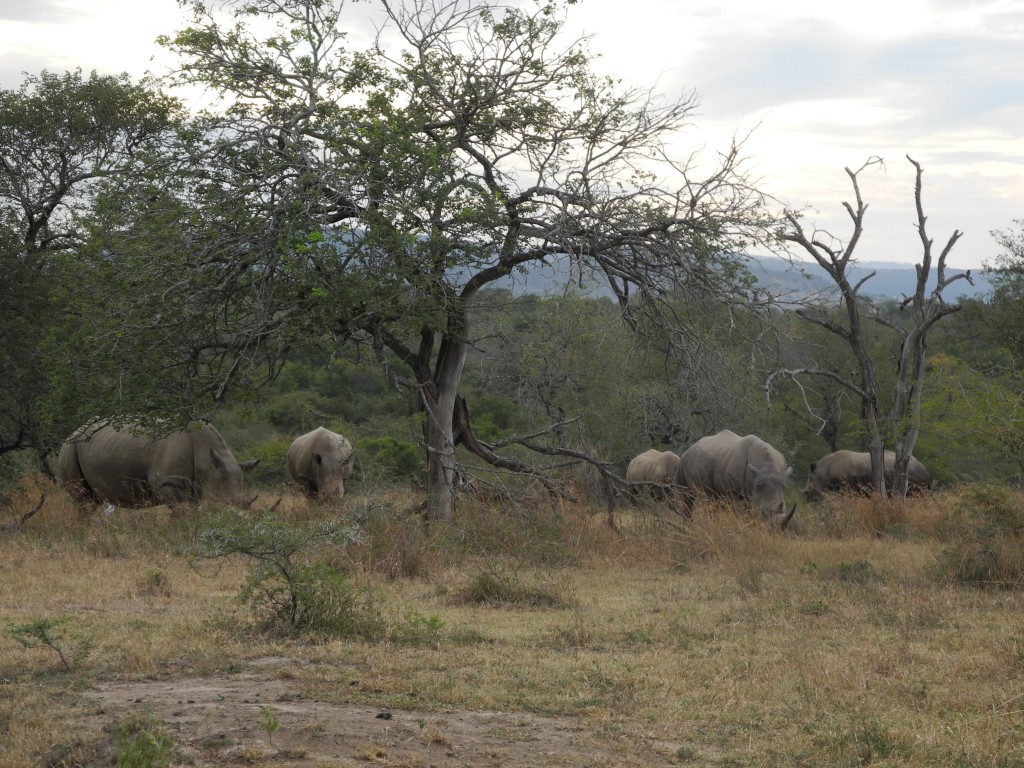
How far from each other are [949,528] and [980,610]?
4435 millimetres

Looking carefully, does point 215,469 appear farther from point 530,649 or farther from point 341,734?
point 341,734

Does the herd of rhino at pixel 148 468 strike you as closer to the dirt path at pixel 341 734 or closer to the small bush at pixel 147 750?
the dirt path at pixel 341 734

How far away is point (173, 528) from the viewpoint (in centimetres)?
1350

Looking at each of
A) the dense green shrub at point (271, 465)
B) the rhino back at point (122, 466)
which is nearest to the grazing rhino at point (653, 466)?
the dense green shrub at point (271, 465)

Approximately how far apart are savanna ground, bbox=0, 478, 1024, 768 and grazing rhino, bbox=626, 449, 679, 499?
9548 millimetres

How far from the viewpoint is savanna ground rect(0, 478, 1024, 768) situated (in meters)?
5.62

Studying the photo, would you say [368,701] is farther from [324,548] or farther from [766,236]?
[766,236]

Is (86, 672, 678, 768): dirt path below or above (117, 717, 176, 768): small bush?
below

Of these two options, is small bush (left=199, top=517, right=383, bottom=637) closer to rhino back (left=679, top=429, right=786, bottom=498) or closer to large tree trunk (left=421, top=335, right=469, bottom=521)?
large tree trunk (left=421, top=335, right=469, bottom=521)

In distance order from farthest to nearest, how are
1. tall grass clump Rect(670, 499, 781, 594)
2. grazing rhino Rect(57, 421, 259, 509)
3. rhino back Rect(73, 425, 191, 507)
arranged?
rhino back Rect(73, 425, 191, 507), grazing rhino Rect(57, 421, 259, 509), tall grass clump Rect(670, 499, 781, 594)

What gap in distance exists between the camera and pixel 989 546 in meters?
11.1

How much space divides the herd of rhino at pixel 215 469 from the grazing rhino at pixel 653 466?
2755 mm

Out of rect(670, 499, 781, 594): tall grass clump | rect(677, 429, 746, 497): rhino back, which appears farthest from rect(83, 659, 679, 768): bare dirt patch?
rect(677, 429, 746, 497): rhino back

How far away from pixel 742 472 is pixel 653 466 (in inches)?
242
